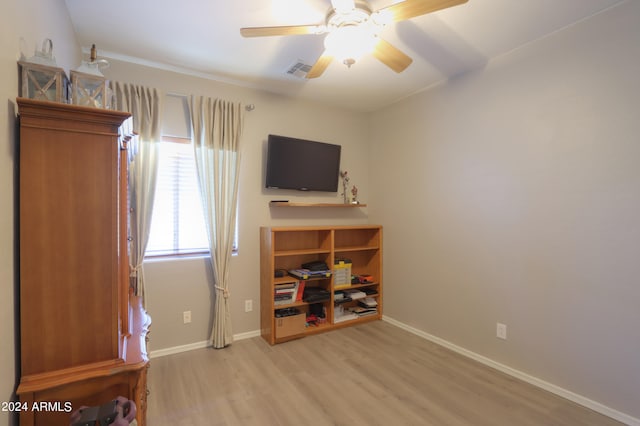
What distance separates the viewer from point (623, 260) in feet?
6.33

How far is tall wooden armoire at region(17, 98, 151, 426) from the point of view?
1109 mm

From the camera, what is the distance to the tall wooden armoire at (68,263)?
1.11 meters

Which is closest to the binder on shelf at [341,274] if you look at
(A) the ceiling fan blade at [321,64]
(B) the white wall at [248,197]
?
(B) the white wall at [248,197]

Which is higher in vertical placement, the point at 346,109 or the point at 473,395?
the point at 346,109

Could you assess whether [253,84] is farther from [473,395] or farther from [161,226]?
[473,395]

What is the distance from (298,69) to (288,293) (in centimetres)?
216

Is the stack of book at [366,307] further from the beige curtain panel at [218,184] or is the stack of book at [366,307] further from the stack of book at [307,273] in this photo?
the beige curtain panel at [218,184]

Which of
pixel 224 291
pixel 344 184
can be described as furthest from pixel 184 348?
pixel 344 184

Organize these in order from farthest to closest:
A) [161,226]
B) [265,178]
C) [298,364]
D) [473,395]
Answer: [265,178], [161,226], [298,364], [473,395]

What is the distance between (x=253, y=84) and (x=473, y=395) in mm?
3307

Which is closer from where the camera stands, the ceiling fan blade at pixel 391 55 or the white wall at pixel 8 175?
the white wall at pixel 8 175

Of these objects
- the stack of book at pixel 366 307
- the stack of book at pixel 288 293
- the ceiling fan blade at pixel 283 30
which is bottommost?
the stack of book at pixel 366 307

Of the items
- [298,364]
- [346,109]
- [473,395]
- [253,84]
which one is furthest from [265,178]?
[473,395]

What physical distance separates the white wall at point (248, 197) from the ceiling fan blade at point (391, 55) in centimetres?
158
